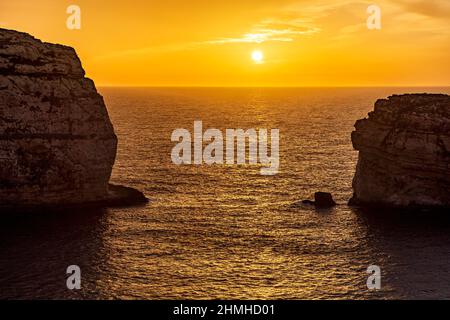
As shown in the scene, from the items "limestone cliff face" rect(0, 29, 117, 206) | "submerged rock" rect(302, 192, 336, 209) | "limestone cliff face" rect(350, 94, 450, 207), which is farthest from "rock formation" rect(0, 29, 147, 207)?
"limestone cliff face" rect(350, 94, 450, 207)

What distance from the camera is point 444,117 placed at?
9288 centimetres

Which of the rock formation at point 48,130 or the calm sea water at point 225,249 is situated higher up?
the rock formation at point 48,130

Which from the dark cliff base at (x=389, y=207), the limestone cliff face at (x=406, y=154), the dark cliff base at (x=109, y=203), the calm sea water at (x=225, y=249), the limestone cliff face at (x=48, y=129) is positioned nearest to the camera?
the calm sea water at (x=225, y=249)

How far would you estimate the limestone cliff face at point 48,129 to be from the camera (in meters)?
87.2

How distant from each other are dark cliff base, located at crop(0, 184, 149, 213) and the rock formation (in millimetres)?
635

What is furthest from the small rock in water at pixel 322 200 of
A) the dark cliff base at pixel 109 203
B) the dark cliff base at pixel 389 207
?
the dark cliff base at pixel 109 203

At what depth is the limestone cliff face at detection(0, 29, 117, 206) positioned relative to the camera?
286 feet

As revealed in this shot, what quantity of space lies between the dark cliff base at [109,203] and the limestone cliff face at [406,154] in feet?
128

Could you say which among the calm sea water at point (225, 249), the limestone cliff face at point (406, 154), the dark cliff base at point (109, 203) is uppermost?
the limestone cliff face at point (406, 154)

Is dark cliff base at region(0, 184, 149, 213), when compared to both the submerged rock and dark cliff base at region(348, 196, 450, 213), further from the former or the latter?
dark cliff base at region(348, 196, 450, 213)

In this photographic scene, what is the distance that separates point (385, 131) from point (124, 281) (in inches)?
2232

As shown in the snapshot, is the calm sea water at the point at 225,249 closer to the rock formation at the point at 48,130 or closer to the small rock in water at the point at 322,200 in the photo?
the small rock in water at the point at 322,200

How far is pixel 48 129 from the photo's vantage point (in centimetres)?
9069
